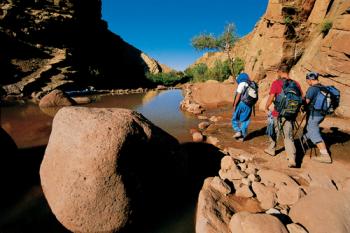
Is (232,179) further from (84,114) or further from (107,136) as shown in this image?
(84,114)

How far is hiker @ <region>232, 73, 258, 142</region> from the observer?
6145 mm

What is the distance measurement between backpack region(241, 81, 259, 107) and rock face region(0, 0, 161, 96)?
2363cm

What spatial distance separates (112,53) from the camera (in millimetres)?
42312

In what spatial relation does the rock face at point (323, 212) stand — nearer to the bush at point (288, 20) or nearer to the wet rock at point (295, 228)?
the wet rock at point (295, 228)

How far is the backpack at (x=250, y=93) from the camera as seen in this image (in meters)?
6.11

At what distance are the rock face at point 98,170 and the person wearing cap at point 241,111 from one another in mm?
3228

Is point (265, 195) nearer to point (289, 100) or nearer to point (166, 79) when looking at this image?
point (289, 100)

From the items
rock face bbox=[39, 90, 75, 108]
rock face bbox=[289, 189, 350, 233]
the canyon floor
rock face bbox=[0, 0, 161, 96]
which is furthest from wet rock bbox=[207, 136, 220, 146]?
rock face bbox=[0, 0, 161, 96]

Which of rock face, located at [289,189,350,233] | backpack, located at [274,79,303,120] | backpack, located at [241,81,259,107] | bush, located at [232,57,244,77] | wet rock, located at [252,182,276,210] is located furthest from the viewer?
bush, located at [232,57,244,77]

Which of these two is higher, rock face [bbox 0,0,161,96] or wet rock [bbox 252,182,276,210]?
rock face [bbox 0,0,161,96]

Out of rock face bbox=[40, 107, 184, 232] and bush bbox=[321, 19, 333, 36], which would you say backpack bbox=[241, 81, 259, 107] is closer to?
rock face bbox=[40, 107, 184, 232]

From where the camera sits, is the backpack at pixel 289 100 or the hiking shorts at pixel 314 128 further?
the hiking shorts at pixel 314 128

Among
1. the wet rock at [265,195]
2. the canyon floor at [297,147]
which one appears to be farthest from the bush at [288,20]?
the wet rock at [265,195]

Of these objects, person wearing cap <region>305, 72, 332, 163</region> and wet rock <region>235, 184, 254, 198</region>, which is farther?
person wearing cap <region>305, 72, 332, 163</region>
